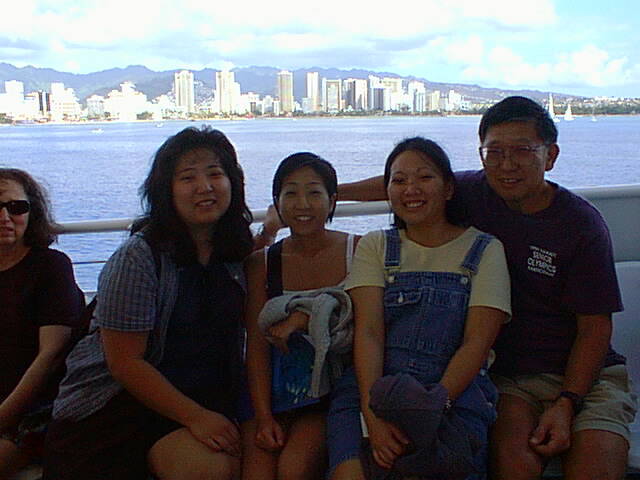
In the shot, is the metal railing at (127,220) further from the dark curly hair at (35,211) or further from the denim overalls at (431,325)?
the denim overalls at (431,325)

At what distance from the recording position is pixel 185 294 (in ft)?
6.72

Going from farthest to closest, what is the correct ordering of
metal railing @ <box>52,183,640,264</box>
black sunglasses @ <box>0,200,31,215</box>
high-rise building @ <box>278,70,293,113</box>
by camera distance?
1. high-rise building @ <box>278,70,293,113</box>
2. metal railing @ <box>52,183,640,264</box>
3. black sunglasses @ <box>0,200,31,215</box>

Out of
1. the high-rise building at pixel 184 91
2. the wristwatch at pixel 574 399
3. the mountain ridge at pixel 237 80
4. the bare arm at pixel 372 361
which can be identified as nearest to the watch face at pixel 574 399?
the wristwatch at pixel 574 399

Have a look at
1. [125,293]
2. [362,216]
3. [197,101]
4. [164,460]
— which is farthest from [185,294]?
[197,101]

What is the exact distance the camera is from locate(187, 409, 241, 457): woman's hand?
1942mm

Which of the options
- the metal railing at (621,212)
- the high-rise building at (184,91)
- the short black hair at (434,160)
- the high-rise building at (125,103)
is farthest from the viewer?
the high-rise building at (125,103)

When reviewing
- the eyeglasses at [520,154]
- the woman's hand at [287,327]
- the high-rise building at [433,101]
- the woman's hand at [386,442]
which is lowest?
the woman's hand at [386,442]

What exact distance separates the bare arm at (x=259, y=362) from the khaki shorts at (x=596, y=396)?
0.71 meters

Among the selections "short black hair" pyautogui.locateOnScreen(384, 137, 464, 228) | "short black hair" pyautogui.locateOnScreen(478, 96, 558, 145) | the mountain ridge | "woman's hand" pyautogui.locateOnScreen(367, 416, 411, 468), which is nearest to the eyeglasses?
"short black hair" pyautogui.locateOnScreen(478, 96, 558, 145)

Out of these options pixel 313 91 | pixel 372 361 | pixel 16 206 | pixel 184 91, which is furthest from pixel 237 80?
pixel 372 361

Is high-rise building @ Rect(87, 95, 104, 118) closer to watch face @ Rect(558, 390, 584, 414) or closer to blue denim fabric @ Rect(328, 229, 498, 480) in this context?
blue denim fabric @ Rect(328, 229, 498, 480)

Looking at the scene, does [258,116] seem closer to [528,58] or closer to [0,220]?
[0,220]

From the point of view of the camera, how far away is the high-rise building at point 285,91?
26.7 feet

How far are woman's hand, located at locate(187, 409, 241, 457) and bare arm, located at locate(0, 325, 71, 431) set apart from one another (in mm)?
539
